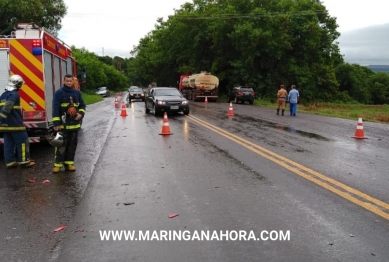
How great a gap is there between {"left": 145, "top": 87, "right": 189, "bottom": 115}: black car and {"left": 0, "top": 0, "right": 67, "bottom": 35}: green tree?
53.5 ft

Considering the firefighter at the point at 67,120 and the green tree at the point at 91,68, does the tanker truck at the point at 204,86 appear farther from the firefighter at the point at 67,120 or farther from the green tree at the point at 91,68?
the firefighter at the point at 67,120

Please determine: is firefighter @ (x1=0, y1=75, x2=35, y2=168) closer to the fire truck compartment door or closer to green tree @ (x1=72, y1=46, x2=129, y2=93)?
the fire truck compartment door

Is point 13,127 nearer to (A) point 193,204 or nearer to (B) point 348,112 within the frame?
(A) point 193,204

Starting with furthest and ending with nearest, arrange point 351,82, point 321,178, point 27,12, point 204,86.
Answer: point 351,82, point 204,86, point 27,12, point 321,178

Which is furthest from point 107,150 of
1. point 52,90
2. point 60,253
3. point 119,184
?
point 60,253

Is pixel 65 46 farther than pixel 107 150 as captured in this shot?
Yes

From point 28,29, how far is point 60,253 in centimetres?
693

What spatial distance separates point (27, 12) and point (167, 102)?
18.0 m

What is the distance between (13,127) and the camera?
26.5 feet

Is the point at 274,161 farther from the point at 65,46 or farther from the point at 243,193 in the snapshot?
the point at 65,46

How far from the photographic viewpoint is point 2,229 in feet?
15.2

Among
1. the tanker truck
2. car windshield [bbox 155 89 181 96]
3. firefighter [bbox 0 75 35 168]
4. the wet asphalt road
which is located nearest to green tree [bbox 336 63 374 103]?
the tanker truck

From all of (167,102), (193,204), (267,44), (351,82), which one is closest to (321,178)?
(193,204)

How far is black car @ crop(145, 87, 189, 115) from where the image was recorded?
20.3m
